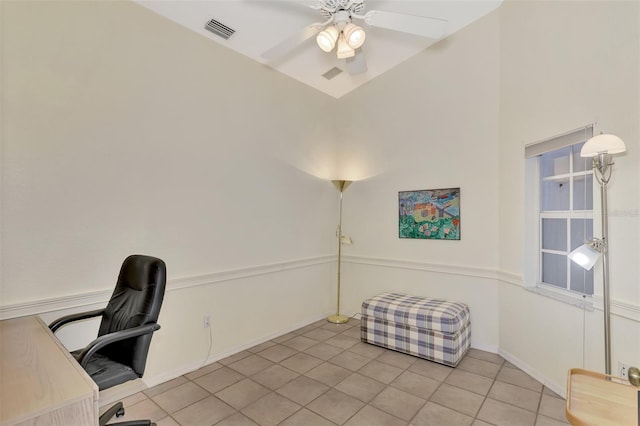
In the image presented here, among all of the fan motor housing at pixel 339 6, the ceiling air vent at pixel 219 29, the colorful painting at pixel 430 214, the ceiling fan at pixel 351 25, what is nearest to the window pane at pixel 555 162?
A: the colorful painting at pixel 430 214

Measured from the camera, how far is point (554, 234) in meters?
2.67

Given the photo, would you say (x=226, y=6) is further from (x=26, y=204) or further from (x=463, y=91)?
(x=463, y=91)

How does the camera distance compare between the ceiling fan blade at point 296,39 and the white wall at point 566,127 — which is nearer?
the white wall at point 566,127

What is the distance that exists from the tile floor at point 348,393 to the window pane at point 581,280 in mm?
846

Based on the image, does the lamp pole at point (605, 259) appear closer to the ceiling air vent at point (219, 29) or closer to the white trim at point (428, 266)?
the white trim at point (428, 266)

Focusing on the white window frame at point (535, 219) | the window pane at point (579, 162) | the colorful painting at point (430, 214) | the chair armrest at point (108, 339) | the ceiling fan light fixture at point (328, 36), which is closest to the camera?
the chair armrest at point (108, 339)

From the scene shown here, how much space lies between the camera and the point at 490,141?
3105 millimetres

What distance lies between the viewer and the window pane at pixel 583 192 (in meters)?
2.24

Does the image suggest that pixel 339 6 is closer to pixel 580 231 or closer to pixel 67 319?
pixel 580 231

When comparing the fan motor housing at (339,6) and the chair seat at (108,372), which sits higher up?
the fan motor housing at (339,6)

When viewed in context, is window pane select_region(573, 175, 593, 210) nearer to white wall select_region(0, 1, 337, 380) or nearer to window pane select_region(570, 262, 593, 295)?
window pane select_region(570, 262, 593, 295)

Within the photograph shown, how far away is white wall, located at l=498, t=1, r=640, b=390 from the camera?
186 cm

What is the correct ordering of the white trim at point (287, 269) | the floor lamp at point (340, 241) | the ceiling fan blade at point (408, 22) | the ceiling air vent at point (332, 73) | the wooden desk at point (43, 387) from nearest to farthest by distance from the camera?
the wooden desk at point (43, 387) → the white trim at point (287, 269) → the ceiling fan blade at point (408, 22) → the ceiling air vent at point (332, 73) → the floor lamp at point (340, 241)

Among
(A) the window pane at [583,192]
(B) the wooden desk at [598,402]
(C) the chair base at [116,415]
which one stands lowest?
(C) the chair base at [116,415]
